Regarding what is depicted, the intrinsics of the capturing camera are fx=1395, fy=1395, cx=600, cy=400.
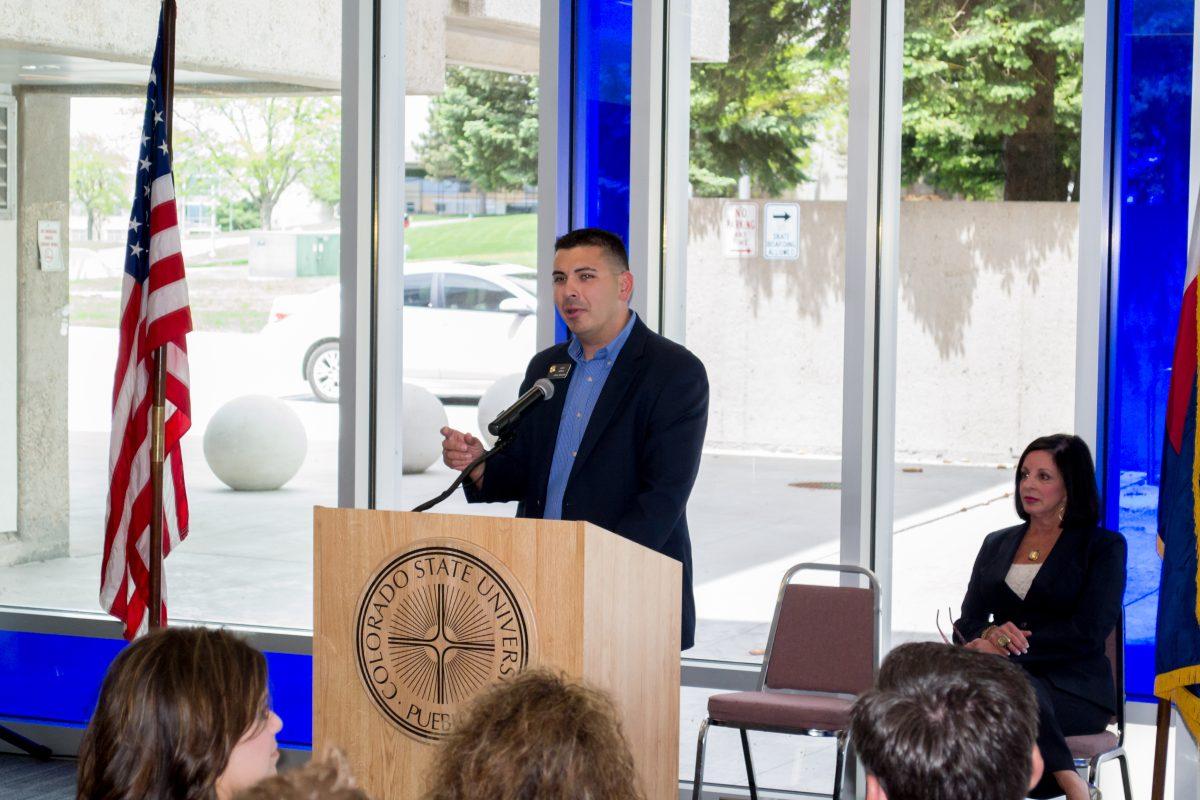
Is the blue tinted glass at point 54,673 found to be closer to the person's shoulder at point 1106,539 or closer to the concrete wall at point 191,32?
the concrete wall at point 191,32

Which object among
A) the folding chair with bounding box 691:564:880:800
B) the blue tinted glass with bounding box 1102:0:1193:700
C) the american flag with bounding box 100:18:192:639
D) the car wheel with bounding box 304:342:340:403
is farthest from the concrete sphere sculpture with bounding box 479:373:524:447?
the blue tinted glass with bounding box 1102:0:1193:700

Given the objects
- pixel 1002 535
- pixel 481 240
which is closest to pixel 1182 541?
pixel 1002 535

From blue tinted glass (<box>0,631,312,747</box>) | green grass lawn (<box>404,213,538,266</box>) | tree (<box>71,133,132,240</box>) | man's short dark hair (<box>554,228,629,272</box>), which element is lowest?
blue tinted glass (<box>0,631,312,747</box>)

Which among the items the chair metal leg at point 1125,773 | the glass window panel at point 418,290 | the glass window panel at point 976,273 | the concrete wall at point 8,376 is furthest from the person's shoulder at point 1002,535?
the concrete wall at point 8,376

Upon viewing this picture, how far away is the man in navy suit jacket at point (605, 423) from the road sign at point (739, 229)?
148 centimetres

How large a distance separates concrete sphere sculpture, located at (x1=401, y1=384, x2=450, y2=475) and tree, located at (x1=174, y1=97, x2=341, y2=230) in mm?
936

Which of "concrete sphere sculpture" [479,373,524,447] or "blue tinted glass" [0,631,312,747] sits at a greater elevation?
"concrete sphere sculpture" [479,373,524,447]

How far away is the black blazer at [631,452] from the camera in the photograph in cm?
340

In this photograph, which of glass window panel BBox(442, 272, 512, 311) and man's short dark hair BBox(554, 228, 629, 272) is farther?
glass window panel BBox(442, 272, 512, 311)

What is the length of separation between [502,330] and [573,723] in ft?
13.0

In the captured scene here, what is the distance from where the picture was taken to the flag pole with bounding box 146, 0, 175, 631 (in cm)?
461

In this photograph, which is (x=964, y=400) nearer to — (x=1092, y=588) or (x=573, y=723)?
(x=1092, y=588)

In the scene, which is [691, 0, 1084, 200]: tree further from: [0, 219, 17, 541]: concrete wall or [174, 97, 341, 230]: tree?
[0, 219, 17, 541]: concrete wall

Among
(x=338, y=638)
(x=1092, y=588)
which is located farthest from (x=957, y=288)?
(x=338, y=638)
